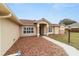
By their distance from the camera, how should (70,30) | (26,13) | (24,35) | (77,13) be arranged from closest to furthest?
(70,30)
(26,13)
(77,13)
(24,35)

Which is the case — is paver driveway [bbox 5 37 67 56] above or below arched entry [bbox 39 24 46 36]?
below

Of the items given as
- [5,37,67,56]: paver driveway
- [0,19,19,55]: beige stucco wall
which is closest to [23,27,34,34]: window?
[5,37,67,56]: paver driveway

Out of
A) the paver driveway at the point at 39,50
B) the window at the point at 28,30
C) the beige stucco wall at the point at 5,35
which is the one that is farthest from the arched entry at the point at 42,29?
the beige stucco wall at the point at 5,35

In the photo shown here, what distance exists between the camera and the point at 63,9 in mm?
14461

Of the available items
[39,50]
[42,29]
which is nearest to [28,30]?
[42,29]

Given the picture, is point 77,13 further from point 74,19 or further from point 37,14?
point 37,14

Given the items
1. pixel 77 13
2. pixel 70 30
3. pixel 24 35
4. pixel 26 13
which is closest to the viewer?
pixel 70 30

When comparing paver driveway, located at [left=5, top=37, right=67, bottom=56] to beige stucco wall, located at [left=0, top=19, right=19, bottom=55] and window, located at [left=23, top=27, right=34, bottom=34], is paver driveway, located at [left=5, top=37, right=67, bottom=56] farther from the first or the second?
window, located at [left=23, top=27, right=34, bottom=34]

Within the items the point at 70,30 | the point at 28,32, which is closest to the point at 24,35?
the point at 28,32

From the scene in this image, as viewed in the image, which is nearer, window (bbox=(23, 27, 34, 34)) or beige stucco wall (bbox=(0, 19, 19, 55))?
beige stucco wall (bbox=(0, 19, 19, 55))

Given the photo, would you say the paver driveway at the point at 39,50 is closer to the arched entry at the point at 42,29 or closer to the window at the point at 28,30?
the window at the point at 28,30

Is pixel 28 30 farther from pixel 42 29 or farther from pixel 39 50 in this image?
pixel 39 50

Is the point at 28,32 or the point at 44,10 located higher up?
the point at 44,10

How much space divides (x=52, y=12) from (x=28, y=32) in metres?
3.75
